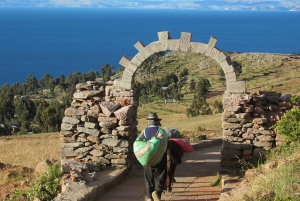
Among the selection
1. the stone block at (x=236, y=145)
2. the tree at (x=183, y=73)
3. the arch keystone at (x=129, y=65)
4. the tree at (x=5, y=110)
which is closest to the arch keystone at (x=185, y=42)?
the arch keystone at (x=129, y=65)

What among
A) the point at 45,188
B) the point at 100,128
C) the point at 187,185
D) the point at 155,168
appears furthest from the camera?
the point at 100,128

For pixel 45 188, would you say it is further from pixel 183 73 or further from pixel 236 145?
pixel 183 73

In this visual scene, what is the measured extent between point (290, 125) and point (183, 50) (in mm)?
2937

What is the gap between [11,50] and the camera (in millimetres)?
172375

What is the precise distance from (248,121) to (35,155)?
9469 mm

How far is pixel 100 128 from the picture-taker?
35.5 ft

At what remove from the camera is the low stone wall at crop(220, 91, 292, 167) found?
10484 millimetres

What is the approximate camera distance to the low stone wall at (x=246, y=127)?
10.5m

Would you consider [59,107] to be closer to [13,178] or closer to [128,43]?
[13,178]

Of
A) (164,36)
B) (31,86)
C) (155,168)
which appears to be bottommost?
(31,86)

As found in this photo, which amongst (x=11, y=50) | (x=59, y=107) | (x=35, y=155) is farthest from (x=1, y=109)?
(x=11, y=50)

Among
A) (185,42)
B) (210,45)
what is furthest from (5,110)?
(210,45)

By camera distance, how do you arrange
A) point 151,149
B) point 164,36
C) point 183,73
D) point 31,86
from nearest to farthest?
point 151,149 → point 164,36 → point 183,73 → point 31,86

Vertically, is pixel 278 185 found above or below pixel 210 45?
below
